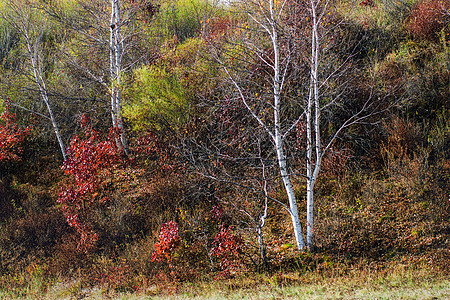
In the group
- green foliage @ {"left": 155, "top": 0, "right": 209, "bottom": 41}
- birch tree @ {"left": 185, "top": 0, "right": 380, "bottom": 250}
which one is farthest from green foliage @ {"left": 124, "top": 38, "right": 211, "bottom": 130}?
green foliage @ {"left": 155, "top": 0, "right": 209, "bottom": 41}

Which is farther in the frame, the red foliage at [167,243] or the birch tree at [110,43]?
the birch tree at [110,43]

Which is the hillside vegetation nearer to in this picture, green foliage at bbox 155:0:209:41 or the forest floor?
the forest floor

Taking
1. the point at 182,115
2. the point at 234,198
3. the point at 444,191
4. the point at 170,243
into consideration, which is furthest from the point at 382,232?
the point at 182,115

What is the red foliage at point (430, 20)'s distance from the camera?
10.8 meters

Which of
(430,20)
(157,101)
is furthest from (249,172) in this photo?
(430,20)

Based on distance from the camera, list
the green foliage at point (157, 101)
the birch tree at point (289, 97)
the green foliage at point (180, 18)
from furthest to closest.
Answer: the green foliage at point (180, 18) < the green foliage at point (157, 101) < the birch tree at point (289, 97)

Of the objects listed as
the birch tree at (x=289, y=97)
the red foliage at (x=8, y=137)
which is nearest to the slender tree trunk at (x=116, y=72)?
the red foliage at (x=8, y=137)

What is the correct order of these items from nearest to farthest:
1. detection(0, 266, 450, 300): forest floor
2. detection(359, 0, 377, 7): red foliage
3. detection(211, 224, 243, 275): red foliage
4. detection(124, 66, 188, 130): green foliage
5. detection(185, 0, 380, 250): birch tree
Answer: detection(0, 266, 450, 300): forest floor, detection(185, 0, 380, 250): birch tree, detection(211, 224, 243, 275): red foliage, detection(124, 66, 188, 130): green foliage, detection(359, 0, 377, 7): red foliage

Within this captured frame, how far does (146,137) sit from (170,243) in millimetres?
4226

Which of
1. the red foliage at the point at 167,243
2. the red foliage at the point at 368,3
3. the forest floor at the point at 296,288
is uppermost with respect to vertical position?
the red foliage at the point at 368,3

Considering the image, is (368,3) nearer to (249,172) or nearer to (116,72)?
(249,172)

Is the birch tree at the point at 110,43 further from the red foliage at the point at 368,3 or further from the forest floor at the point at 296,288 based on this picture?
the red foliage at the point at 368,3

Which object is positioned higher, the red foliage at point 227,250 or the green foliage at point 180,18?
the green foliage at point 180,18

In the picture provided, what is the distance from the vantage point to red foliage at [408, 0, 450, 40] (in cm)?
1080
